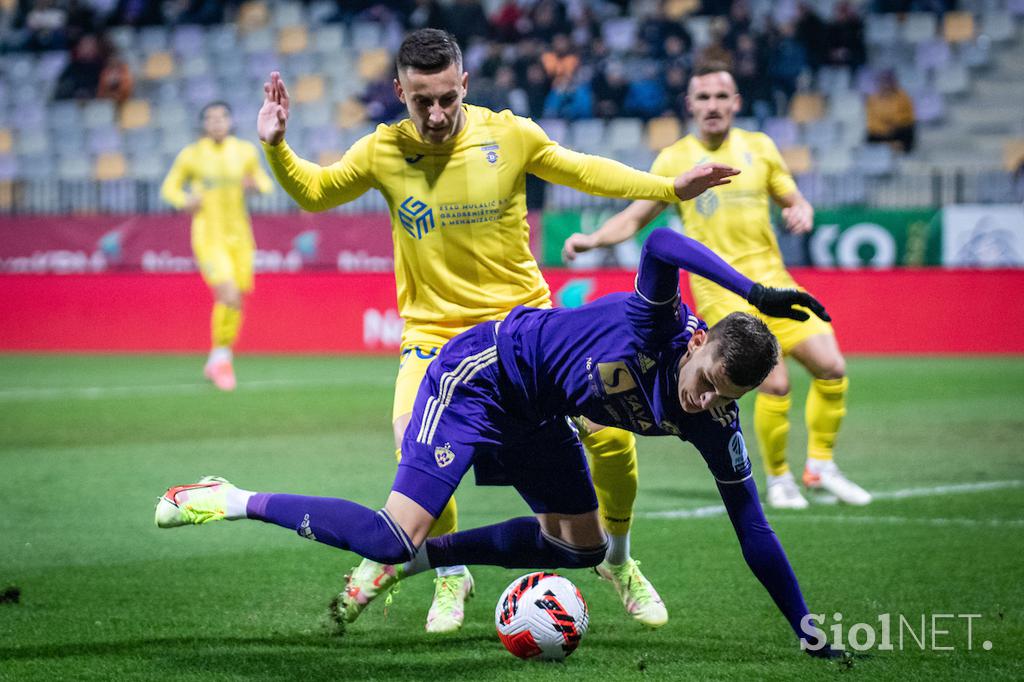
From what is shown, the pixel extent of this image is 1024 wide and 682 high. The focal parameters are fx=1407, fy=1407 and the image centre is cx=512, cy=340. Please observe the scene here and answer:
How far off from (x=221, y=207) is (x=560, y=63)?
709 cm

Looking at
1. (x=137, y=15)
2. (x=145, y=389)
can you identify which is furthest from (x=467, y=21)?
(x=145, y=389)

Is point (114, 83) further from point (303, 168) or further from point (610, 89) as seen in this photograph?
point (303, 168)

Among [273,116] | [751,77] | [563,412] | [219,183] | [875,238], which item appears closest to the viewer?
[563,412]

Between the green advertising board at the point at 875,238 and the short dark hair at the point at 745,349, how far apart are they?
13.4 metres

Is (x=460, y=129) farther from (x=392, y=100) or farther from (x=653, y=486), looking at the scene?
(x=392, y=100)

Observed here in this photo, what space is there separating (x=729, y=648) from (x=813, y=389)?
374cm

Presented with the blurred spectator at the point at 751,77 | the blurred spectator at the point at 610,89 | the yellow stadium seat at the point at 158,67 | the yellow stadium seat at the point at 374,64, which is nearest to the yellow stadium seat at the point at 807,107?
the blurred spectator at the point at 751,77

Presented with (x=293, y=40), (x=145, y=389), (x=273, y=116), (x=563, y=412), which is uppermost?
(x=293, y=40)

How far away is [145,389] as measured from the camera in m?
14.8

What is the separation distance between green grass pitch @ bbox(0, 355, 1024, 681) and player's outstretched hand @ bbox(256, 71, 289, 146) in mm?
1947

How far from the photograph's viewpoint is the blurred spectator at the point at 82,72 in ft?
81.0

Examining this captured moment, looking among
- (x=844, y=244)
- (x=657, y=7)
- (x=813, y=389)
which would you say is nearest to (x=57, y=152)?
(x=657, y=7)

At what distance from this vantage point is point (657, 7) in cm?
2225

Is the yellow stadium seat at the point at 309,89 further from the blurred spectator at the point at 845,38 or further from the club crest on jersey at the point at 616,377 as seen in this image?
the club crest on jersey at the point at 616,377
